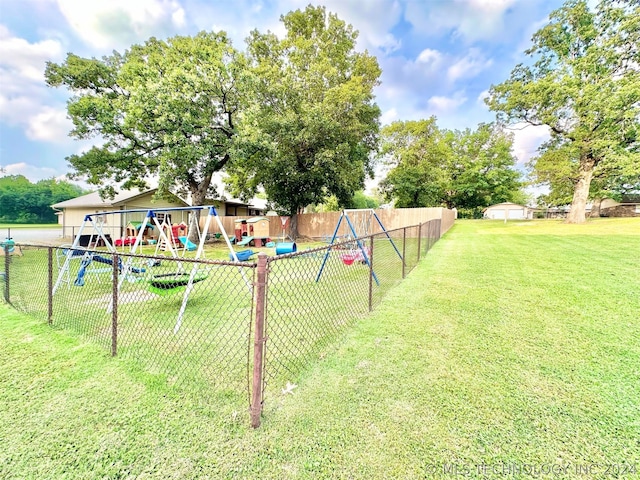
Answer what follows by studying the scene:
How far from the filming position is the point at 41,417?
2064mm

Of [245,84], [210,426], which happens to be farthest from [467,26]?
[210,426]

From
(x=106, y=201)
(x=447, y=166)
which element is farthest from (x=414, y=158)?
(x=106, y=201)

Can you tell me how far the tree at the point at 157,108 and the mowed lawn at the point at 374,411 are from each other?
1023 cm

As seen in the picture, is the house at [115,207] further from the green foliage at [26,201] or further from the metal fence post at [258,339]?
the green foliage at [26,201]

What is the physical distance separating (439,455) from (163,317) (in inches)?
158

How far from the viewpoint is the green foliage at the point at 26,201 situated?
4100 centimetres

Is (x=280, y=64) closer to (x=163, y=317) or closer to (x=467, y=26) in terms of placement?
(x=467, y=26)

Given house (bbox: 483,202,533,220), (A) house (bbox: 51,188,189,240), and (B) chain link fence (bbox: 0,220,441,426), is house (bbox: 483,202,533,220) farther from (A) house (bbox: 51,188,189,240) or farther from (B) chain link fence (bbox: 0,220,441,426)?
(B) chain link fence (bbox: 0,220,441,426)

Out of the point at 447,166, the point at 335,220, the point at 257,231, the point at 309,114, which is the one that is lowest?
the point at 257,231

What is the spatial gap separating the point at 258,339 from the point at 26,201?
58.8 meters

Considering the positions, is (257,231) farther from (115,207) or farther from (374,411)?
(374,411)

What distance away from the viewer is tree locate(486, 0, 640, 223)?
645 inches

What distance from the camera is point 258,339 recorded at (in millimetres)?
1945

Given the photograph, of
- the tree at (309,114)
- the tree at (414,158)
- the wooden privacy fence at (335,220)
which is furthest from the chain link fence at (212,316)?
the tree at (414,158)
